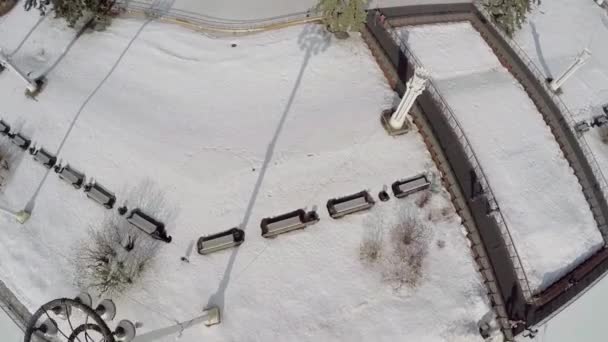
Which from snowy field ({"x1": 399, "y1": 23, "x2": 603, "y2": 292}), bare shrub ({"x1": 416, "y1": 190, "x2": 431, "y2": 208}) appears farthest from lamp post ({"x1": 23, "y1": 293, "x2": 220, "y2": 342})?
snowy field ({"x1": 399, "y1": 23, "x2": 603, "y2": 292})

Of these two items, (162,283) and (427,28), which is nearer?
(162,283)

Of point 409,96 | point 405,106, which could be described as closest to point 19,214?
point 405,106

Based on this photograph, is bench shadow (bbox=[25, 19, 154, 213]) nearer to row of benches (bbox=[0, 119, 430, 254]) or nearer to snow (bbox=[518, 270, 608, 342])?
row of benches (bbox=[0, 119, 430, 254])

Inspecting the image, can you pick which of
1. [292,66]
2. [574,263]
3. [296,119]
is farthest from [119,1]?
[574,263]

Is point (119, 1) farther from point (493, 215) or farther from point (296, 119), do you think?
point (493, 215)

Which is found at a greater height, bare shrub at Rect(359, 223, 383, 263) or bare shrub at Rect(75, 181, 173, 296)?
bare shrub at Rect(359, 223, 383, 263)

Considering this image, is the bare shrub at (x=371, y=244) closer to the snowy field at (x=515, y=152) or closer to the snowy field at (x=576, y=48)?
the snowy field at (x=515, y=152)
